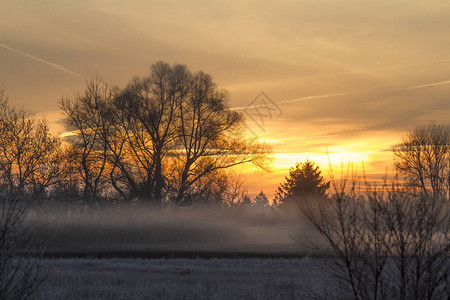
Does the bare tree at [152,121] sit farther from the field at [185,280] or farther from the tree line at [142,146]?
the field at [185,280]

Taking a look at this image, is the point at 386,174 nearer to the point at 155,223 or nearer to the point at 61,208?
the point at 155,223

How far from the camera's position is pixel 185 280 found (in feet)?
63.1

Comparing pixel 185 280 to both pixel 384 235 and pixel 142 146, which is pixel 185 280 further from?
pixel 142 146

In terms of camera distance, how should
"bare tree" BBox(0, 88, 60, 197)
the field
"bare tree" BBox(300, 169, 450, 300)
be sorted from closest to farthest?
"bare tree" BBox(300, 169, 450, 300) < the field < "bare tree" BBox(0, 88, 60, 197)

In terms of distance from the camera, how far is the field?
15750 mm

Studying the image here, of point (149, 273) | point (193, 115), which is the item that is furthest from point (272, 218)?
point (149, 273)

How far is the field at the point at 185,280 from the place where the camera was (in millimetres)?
15750

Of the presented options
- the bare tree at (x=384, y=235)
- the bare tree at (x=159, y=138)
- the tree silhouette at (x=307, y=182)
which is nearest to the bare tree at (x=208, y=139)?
the bare tree at (x=159, y=138)

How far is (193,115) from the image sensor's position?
4156 cm

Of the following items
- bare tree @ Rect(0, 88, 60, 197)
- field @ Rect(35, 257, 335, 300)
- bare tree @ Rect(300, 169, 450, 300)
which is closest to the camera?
bare tree @ Rect(300, 169, 450, 300)

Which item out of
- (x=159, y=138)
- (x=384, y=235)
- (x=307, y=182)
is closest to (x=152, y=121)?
(x=159, y=138)

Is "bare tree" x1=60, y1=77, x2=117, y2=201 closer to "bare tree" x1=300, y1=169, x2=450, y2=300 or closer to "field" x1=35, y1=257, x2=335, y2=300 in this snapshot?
"field" x1=35, y1=257, x2=335, y2=300

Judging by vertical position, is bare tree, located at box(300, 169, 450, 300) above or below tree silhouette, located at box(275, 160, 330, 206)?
below

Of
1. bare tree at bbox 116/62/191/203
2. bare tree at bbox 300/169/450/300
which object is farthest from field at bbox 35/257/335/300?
bare tree at bbox 116/62/191/203
